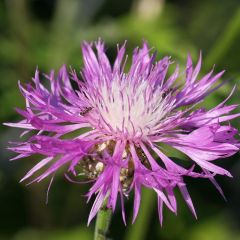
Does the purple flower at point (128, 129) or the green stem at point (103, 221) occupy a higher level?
the purple flower at point (128, 129)

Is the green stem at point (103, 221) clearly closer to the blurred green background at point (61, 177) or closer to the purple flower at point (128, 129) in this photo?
the purple flower at point (128, 129)

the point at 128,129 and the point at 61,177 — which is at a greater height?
the point at 61,177

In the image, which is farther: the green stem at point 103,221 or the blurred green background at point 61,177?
the blurred green background at point 61,177

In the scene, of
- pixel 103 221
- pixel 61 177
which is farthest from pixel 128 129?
pixel 61 177

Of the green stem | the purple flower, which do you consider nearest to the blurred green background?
the purple flower

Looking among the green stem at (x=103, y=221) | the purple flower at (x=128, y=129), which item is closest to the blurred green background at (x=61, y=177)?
the purple flower at (x=128, y=129)

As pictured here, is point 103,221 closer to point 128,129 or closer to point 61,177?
point 128,129

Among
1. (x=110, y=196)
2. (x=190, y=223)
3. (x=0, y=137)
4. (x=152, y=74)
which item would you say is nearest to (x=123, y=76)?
(x=152, y=74)

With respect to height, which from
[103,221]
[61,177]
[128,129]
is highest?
[61,177]

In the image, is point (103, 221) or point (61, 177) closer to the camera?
point (103, 221)
